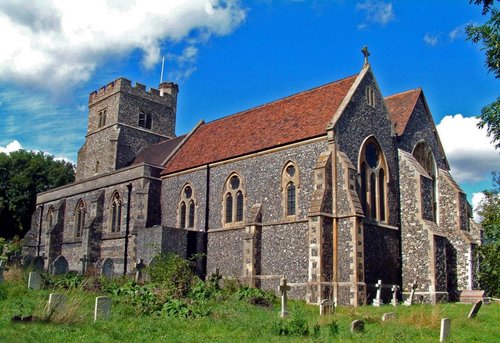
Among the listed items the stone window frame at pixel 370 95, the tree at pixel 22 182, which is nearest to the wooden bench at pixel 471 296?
the stone window frame at pixel 370 95

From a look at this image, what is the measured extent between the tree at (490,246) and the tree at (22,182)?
39.7 m

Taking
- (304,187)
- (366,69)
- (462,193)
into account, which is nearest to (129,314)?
(304,187)

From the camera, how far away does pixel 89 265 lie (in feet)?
103

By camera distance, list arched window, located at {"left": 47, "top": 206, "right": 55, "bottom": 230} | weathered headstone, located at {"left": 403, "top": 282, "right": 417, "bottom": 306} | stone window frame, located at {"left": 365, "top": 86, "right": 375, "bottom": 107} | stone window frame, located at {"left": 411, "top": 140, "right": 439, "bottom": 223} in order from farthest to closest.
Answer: arched window, located at {"left": 47, "top": 206, "right": 55, "bottom": 230} < stone window frame, located at {"left": 411, "top": 140, "right": 439, "bottom": 223} < stone window frame, located at {"left": 365, "top": 86, "right": 375, "bottom": 107} < weathered headstone, located at {"left": 403, "top": 282, "right": 417, "bottom": 306}

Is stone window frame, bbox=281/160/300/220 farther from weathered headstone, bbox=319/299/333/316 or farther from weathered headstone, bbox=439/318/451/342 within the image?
weathered headstone, bbox=439/318/451/342

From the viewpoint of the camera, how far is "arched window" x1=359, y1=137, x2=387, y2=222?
24.9 m

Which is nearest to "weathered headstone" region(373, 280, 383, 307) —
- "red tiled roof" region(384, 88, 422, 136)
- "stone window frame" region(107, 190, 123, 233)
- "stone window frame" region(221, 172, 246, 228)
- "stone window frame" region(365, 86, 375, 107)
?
"stone window frame" region(221, 172, 246, 228)

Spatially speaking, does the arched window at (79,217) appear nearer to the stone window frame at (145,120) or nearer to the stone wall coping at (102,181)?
the stone wall coping at (102,181)

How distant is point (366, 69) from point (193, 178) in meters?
10.9

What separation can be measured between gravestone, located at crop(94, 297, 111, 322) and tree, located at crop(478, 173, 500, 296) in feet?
31.3

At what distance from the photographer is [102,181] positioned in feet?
113

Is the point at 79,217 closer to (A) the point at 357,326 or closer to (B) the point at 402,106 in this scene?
(B) the point at 402,106

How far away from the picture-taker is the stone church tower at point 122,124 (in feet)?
132

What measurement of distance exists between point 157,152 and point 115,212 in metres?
6.22
